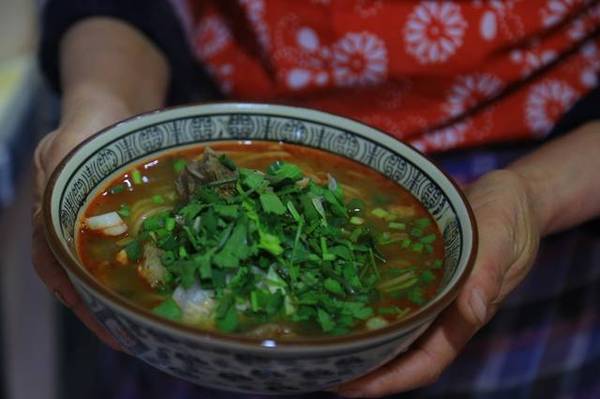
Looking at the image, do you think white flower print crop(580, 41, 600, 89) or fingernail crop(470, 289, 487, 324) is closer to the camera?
fingernail crop(470, 289, 487, 324)

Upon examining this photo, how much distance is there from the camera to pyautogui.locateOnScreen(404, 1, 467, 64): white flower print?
156 cm

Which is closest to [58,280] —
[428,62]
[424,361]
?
[424,361]

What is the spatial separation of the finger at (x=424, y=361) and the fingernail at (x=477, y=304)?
0.03 m

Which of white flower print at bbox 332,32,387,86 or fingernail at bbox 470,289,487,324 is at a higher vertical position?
white flower print at bbox 332,32,387,86

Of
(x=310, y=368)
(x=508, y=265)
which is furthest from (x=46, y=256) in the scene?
(x=508, y=265)

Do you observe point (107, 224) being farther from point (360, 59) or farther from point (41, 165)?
point (360, 59)

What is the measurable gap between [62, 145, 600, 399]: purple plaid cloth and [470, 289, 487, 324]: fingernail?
0.61 m

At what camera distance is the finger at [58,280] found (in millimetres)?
1212

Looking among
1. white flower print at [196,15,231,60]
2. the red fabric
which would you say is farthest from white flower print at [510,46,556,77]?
white flower print at [196,15,231,60]

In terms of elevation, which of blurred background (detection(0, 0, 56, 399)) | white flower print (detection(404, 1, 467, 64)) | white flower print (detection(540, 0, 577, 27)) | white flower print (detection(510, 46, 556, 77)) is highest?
white flower print (detection(540, 0, 577, 27))

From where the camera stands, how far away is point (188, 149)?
1.34 m

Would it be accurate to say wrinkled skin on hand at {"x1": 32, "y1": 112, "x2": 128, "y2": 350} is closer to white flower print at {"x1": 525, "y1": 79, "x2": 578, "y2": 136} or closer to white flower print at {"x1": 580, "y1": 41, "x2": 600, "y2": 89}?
white flower print at {"x1": 525, "y1": 79, "x2": 578, "y2": 136}

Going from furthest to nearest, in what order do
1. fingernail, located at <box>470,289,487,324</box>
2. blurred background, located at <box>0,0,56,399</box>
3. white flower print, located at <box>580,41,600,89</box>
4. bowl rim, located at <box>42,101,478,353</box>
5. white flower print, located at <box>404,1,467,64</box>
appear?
blurred background, located at <box>0,0,56,399</box> → white flower print, located at <box>580,41,600,89</box> → white flower print, located at <box>404,1,467,64</box> → fingernail, located at <box>470,289,487,324</box> → bowl rim, located at <box>42,101,478,353</box>

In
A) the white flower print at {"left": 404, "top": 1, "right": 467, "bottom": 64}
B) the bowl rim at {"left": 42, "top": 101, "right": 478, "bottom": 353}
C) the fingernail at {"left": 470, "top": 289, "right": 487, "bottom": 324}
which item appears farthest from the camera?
the white flower print at {"left": 404, "top": 1, "right": 467, "bottom": 64}
